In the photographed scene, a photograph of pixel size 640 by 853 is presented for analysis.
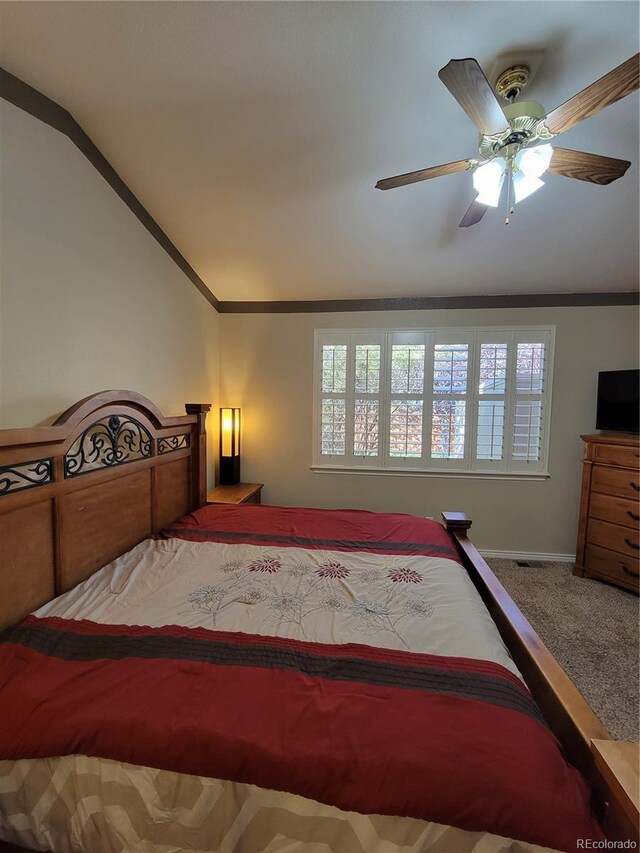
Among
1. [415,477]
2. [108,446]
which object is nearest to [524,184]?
[108,446]

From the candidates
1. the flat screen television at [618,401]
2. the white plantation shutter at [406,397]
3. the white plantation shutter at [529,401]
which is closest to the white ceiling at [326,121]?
the white plantation shutter at [529,401]

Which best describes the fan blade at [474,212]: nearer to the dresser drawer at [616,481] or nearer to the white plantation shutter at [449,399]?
the white plantation shutter at [449,399]

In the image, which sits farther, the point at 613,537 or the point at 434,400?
the point at 434,400

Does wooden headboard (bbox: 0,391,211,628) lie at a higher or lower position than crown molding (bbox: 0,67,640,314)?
lower

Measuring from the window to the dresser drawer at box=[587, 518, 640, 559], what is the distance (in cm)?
60

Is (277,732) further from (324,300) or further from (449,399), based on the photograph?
(324,300)

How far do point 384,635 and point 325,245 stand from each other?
2.56 m

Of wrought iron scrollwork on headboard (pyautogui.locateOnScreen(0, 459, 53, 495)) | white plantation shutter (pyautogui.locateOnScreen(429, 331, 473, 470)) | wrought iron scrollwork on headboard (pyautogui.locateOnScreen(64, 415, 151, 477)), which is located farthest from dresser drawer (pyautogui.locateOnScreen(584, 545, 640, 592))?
wrought iron scrollwork on headboard (pyautogui.locateOnScreen(0, 459, 53, 495))

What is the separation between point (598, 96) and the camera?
1.11 m

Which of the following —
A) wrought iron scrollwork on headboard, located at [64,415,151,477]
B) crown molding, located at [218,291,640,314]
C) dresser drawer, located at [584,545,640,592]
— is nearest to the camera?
wrought iron scrollwork on headboard, located at [64,415,151,477]

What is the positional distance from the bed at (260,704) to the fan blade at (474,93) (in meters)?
1.77

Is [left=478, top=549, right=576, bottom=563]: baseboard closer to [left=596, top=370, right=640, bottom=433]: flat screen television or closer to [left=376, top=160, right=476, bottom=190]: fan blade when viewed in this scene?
[left=596, top=370, right=640, bottom=433]: flat screen television

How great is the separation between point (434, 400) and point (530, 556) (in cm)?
173

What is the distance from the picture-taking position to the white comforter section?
1.21 meters
